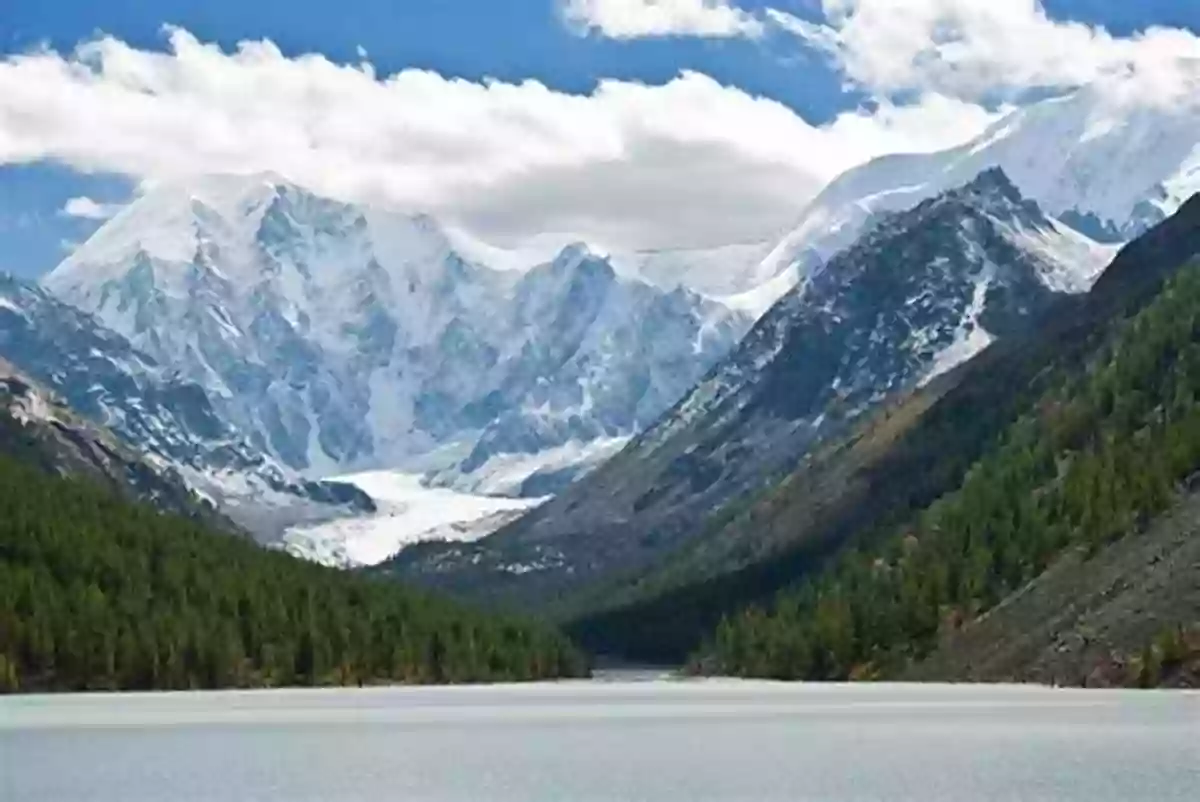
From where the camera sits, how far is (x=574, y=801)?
93000 millimetres

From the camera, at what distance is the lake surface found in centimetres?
9831

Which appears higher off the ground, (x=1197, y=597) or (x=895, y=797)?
(x=1197, y=597)

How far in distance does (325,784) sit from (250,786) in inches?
142

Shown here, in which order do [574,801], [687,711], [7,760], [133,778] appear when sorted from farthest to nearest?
[687,711] → [7,760] → [133,778] → [574,801]

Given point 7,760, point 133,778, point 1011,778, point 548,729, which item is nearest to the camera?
point 1011,778

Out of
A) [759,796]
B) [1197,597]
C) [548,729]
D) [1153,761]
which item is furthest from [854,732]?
[1197,597]

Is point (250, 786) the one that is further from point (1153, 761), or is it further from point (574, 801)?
point (1153, 761)

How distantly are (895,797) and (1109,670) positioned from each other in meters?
105

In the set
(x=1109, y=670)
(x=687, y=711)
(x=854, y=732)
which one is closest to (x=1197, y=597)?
(x=1109, y=670)

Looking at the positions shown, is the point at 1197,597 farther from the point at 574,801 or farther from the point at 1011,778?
the point at 574,801

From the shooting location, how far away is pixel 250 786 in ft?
343

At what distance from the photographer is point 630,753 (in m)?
124

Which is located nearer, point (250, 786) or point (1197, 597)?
point (250, 786)

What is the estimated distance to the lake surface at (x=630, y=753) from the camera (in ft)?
323
